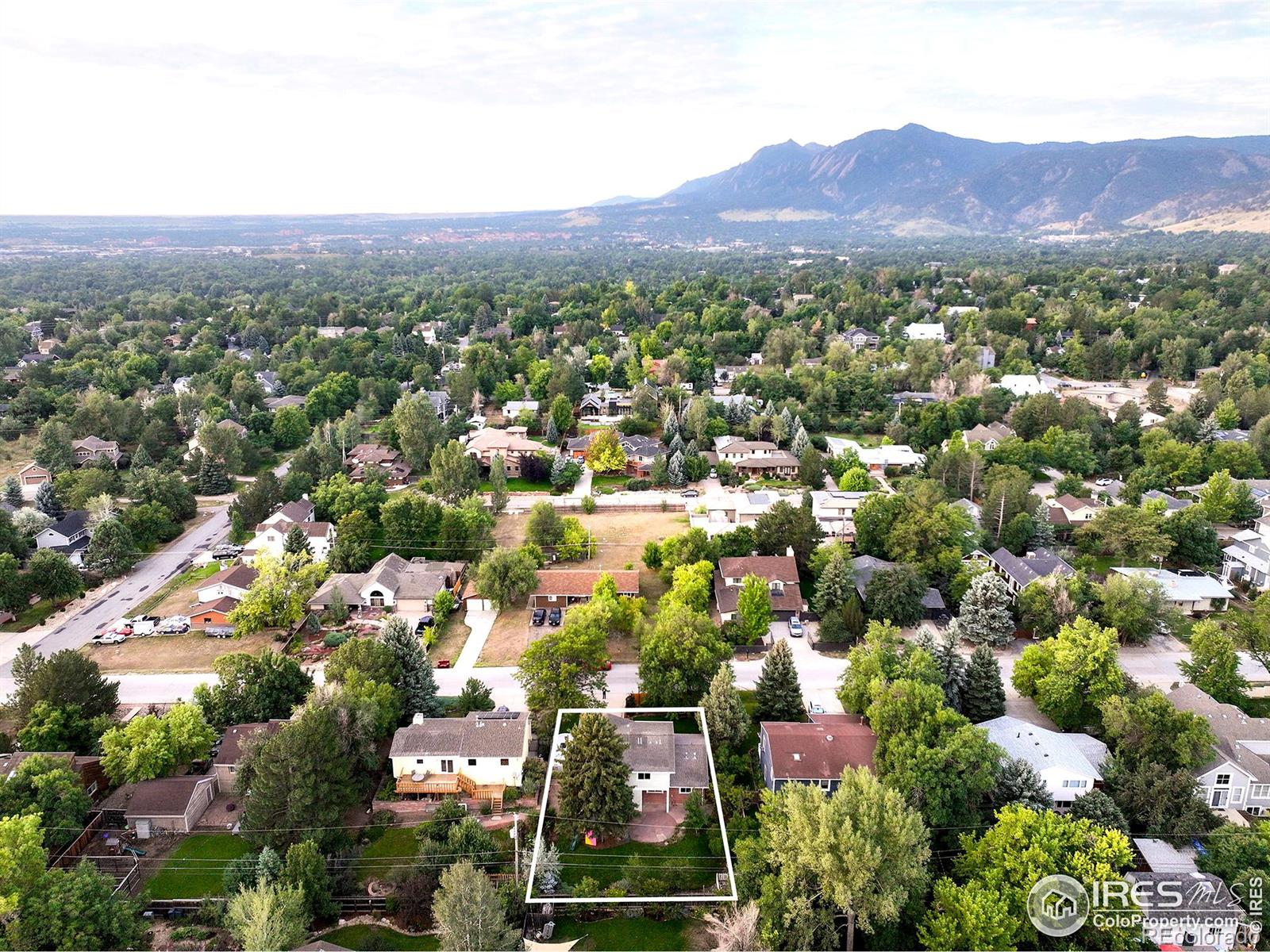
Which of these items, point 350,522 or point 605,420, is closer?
point 350,522

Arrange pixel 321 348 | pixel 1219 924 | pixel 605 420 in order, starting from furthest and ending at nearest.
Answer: pixel 321 348
pixel 605 420
pixel 1219 924

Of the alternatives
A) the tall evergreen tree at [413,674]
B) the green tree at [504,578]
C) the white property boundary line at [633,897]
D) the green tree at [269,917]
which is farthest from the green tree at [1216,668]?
the green tree at [269,917]

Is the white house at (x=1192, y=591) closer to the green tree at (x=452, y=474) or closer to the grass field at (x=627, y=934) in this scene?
the grass field at (x=627, y=934)

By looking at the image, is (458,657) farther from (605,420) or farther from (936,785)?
(605,420)

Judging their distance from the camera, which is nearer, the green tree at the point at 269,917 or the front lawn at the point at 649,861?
the green tree at the point at 269,917

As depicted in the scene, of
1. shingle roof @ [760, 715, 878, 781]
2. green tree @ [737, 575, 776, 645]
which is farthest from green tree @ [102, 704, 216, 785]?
green tree @ [737, 575, 776, 645]

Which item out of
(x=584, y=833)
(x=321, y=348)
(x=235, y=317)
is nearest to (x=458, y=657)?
(x=584, y=833)

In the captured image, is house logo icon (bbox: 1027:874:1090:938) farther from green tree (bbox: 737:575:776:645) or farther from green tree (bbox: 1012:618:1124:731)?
green tree (bbox: 737:575:776:645)
